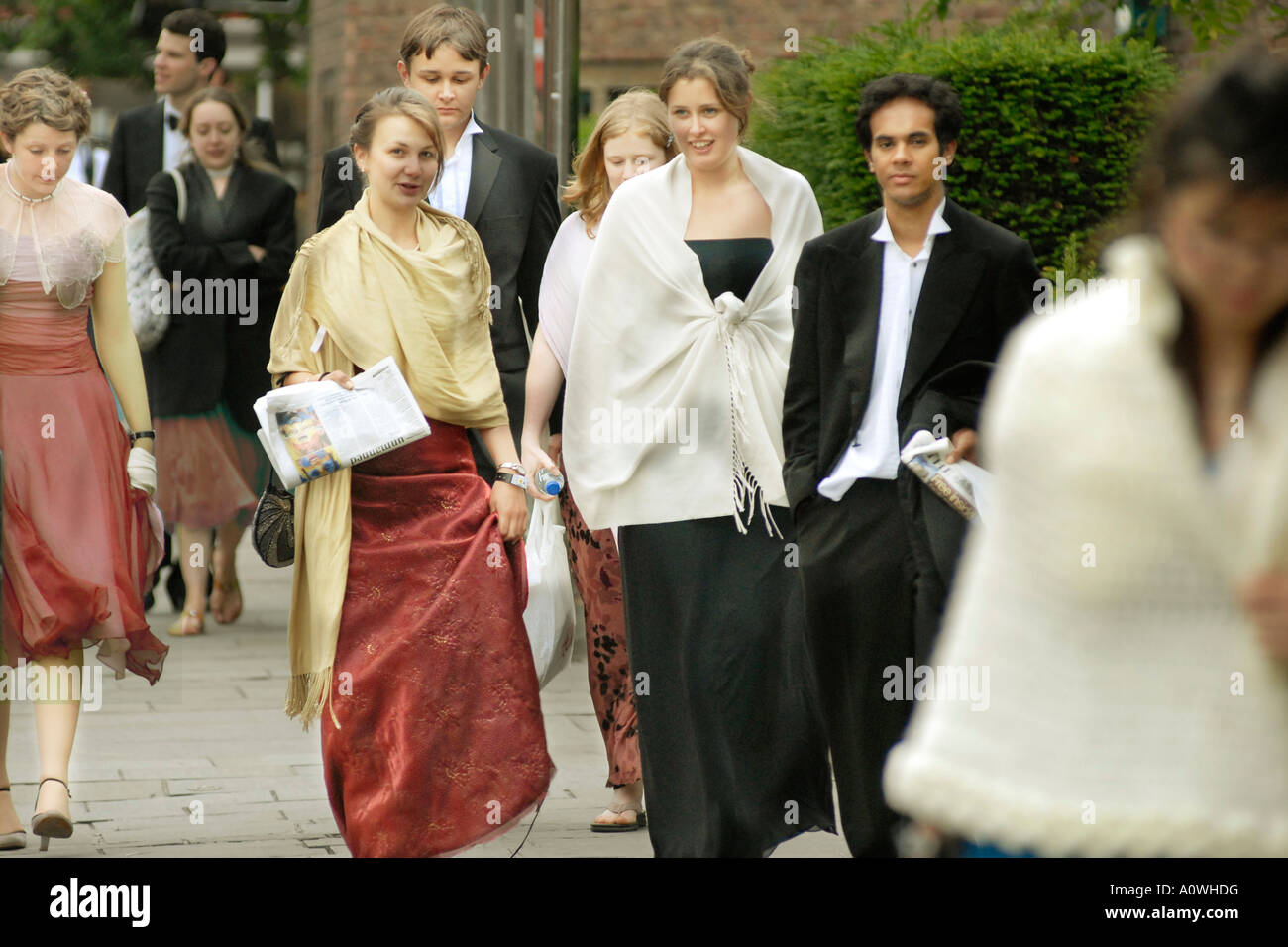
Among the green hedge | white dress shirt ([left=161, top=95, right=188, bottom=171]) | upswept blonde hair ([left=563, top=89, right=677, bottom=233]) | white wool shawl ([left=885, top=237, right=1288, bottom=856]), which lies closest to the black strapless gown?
upswept blonde hair ([left=563, top=89, right=677, bottom=233])

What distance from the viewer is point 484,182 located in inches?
251

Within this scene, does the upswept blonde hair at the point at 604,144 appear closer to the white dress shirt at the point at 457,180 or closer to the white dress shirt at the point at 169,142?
the white dress shirt at the point at 457,180

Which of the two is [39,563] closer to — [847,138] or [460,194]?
[460,194]

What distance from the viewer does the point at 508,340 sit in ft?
21.1

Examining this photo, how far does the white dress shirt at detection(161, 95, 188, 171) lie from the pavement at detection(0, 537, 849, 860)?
7.34 feet

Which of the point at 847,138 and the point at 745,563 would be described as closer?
the point at 745,563

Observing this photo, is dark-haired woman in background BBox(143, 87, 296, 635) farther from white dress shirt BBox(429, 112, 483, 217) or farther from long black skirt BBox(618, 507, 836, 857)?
long black skirt BBox(618, 507, 836, 857)

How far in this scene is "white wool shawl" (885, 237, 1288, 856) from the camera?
2.31m

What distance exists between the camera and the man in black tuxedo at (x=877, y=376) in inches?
196

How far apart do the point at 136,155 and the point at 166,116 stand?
0.76 ft

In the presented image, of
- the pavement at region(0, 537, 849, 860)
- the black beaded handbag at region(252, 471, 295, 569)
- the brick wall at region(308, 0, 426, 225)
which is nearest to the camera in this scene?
the black beaded handbag at region(252, 471, 295, 569)

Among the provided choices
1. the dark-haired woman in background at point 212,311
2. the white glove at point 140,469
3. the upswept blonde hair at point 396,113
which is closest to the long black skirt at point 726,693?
the upswept blonde hair at point 396,113
